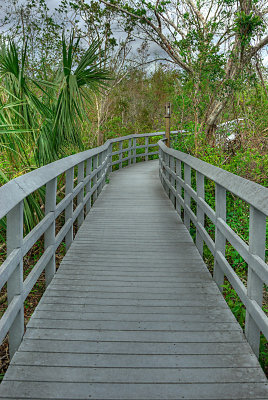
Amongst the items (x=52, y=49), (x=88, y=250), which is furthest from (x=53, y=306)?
(x=52, y=49)

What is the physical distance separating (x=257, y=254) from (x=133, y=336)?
1.08m

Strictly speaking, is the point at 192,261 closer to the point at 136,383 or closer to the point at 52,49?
the point at 136,383

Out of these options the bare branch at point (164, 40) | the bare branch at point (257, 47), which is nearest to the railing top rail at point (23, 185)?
the bare branch at point (257, 47)

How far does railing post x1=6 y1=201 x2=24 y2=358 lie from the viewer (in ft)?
9.10

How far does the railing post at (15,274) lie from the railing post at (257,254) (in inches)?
62.0

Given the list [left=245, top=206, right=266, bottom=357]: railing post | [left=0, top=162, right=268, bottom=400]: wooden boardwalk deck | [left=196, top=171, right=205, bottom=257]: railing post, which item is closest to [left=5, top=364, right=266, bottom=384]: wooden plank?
[left=0, top=162, right=268, bottom=400]: wooden boardwalk deck

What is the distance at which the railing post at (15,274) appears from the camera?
109 inches

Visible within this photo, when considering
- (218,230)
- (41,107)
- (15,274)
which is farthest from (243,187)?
(41,107)

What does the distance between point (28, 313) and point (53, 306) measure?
137cm

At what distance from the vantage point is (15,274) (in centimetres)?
284

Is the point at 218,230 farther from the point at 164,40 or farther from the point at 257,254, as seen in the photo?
the point at 164,40

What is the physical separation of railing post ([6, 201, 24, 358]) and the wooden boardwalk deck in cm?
9

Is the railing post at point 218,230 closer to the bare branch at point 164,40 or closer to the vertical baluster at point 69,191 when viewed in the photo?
the vertical baluster at point 69,191

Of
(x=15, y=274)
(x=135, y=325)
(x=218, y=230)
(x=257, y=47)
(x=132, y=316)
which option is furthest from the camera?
(x=257, y=47)
